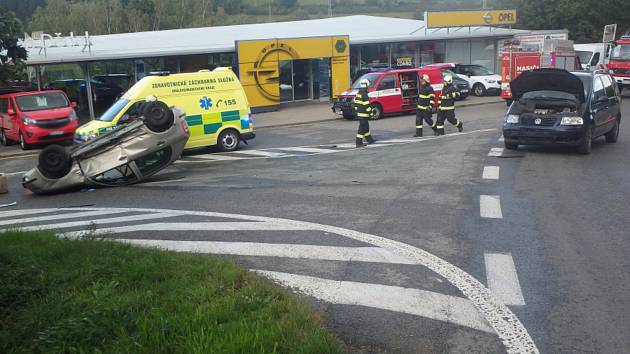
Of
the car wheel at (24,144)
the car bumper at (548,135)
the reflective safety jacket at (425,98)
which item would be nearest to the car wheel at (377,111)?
the reflective safety jacket at (425,98)

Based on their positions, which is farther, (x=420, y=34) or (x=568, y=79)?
(x=420, y=34)

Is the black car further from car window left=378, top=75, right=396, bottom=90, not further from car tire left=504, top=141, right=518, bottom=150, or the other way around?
car window left=378, top=75, right=396, bottom=90

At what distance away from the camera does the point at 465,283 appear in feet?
21.8

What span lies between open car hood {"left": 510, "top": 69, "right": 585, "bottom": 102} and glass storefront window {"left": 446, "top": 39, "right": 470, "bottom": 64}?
24009 millimetres

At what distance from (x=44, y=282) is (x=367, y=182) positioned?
25.6 ft

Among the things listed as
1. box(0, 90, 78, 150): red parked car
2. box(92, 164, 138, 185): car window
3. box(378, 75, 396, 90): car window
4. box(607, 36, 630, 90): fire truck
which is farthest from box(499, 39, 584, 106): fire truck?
box(92, 164, 138, 185): car window

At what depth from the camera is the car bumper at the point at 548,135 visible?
1487 cm

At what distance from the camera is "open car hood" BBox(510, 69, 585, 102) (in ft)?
51.0

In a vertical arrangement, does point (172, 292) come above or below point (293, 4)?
below

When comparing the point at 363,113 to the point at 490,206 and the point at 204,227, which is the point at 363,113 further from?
the point at 204,227

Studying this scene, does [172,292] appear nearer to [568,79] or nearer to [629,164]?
[629,164]

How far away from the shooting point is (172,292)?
19.1 ft

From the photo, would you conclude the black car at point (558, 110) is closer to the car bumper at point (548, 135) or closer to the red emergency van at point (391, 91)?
the car bumper at point (548, 135)

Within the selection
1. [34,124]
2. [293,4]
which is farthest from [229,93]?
[293,4]
